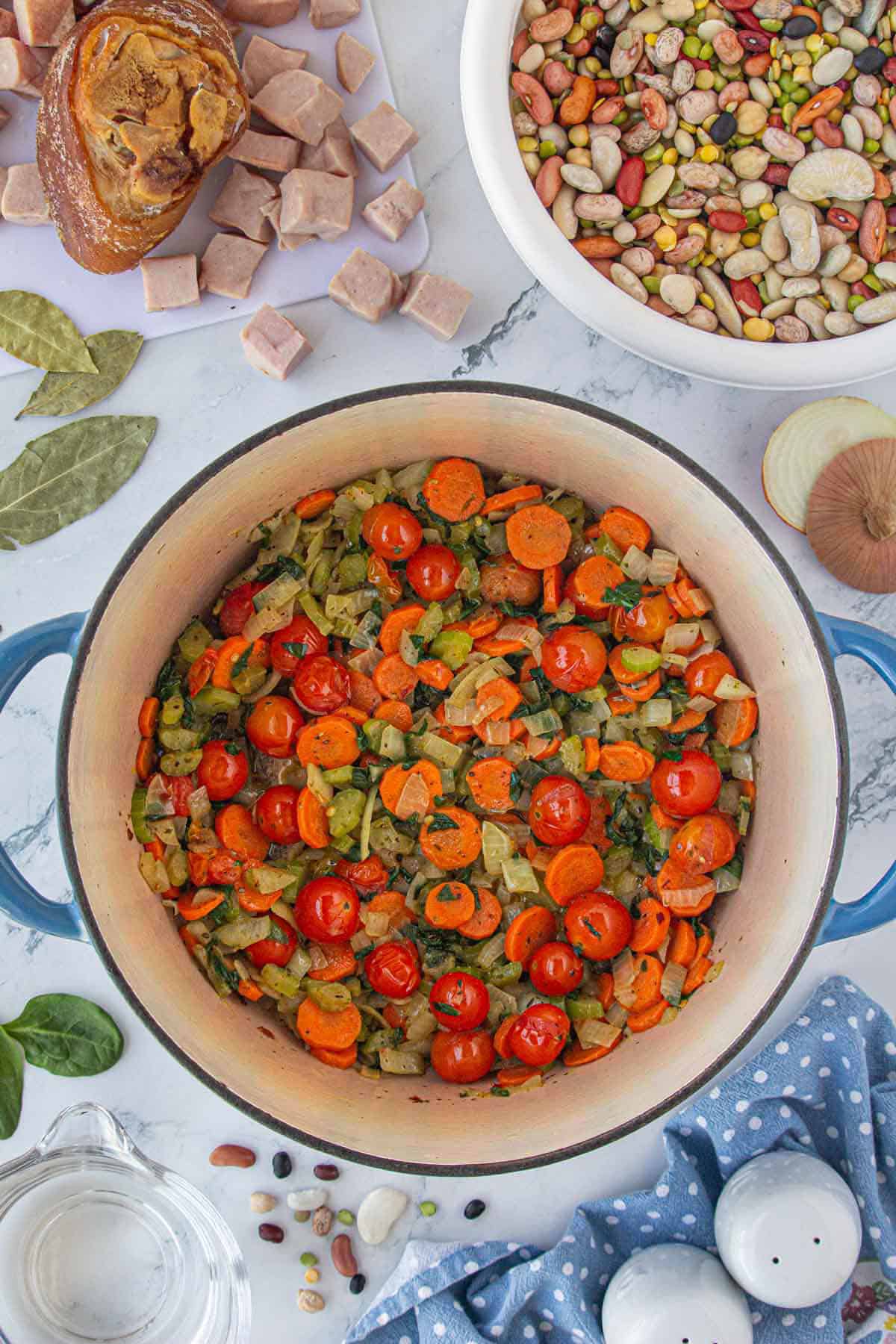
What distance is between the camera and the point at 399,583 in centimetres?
161

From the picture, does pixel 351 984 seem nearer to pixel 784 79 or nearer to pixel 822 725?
pixel 822 725

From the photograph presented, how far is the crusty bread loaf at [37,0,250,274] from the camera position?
1.37 meters

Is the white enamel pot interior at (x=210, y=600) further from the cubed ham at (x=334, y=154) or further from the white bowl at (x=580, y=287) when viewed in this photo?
the cubed ham at (x=334, y=154)

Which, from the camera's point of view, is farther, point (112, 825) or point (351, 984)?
point (351, 984)

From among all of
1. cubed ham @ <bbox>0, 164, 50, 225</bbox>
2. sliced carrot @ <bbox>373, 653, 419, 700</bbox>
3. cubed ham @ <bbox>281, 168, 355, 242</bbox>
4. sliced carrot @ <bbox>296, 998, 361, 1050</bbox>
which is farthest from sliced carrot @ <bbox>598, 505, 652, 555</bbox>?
cubed ham @ <bbox>0, 164, 50, 225</bbox>

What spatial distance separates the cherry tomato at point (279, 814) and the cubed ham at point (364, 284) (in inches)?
27.4

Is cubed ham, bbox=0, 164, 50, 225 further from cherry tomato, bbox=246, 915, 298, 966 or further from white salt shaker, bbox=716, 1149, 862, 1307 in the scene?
white salt shaker, bbox=716, 1149, 862, 1307

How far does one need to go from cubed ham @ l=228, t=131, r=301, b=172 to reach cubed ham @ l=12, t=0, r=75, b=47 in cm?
27

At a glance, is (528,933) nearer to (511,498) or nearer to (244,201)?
(511,498)

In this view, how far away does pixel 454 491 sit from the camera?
1560mm

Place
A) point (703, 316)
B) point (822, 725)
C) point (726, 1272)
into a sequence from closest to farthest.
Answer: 1. point (822, 725)
2. point (703, 316)
3. point (726, 1272)

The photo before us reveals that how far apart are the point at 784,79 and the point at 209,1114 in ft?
5.59

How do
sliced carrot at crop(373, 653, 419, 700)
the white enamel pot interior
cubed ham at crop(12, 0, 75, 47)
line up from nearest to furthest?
1. the white enamel pot interior
2. cubed ham at crop(12, 0, 75, 47)
3. sliced carrot at crop(373, 653, 419, 700)

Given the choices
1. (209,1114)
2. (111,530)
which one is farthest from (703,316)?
(209,1114)
